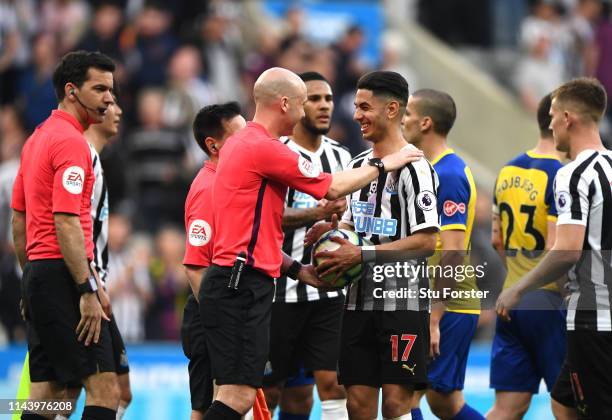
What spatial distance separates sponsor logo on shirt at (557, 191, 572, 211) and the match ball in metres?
Result: 1.27

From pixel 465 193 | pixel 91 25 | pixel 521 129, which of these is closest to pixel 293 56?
pixel 91 25

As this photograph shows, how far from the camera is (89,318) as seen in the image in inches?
305

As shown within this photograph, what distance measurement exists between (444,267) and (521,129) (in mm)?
10863

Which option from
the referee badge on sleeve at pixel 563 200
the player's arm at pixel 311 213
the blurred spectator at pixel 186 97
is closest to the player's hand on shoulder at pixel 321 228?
the player's arm at pixel 311 213

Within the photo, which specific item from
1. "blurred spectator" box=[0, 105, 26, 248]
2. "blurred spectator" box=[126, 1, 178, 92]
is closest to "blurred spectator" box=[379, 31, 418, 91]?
"blurred spectator" box=[126, 1, 178, 92]

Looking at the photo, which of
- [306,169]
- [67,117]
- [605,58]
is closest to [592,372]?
[306,169]

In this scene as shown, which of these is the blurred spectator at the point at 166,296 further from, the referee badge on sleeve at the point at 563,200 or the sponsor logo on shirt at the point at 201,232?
the referee badge on sleeve at the point at 563,200

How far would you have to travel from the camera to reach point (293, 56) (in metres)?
16.8

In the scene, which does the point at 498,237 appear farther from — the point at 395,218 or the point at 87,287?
the point at 87,287

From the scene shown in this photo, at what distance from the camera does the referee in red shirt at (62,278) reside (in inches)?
304

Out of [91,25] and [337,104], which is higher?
[91,25]

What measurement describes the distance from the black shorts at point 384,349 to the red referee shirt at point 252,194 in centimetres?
77

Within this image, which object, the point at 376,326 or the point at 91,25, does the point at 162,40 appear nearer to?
the point at 91,25

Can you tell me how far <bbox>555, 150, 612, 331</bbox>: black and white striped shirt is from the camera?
7.30 meters
